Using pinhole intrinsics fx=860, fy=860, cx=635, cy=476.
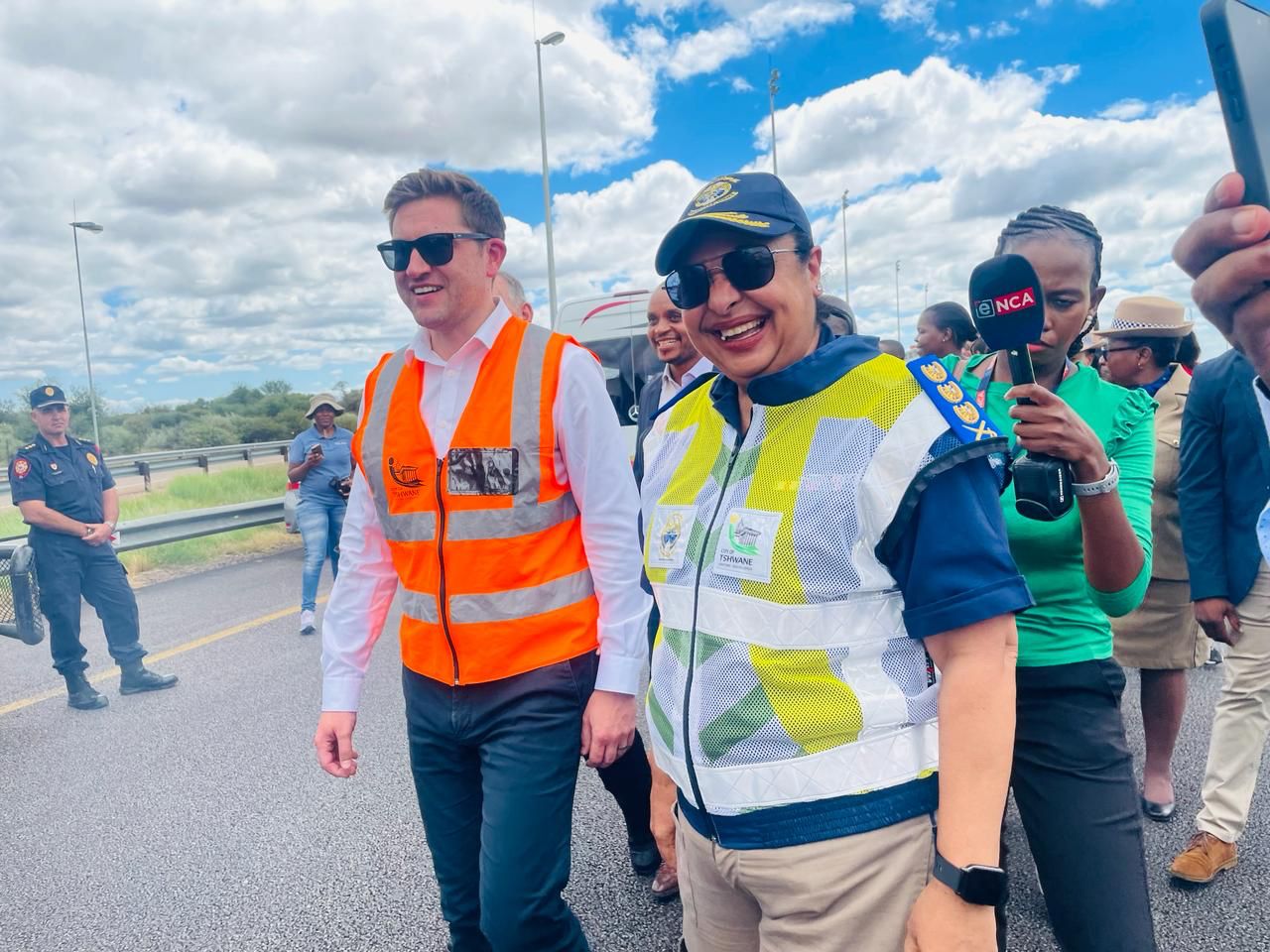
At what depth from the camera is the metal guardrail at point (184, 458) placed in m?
20.3

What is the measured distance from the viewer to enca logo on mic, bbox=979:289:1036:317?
55.4 inches

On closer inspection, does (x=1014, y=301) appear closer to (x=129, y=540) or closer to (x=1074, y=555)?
(x=1074, y=555)

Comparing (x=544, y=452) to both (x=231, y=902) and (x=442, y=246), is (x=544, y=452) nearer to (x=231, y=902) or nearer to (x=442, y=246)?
(x=442, y=246)

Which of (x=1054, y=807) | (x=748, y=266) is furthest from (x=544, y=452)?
(x=1054, y=807)

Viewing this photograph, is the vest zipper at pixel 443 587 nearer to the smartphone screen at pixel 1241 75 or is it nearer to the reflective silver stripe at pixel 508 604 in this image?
the reflective silver stripe at pixel 508 604

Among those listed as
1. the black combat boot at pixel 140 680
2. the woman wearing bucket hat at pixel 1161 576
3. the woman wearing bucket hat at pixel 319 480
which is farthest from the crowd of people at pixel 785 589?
the woman wearing bucket hat at pixel 319 480

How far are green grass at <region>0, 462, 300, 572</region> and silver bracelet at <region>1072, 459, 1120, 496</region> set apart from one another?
795 centimetres

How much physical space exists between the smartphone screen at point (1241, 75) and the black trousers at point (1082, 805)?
1.34m

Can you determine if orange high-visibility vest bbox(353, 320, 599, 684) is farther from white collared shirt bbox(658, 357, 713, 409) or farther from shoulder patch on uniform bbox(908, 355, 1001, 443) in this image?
white collared shirt bbox(658, 357, 713, 409)

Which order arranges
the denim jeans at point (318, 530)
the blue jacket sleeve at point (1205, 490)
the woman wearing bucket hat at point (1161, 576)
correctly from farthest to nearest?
the denim jeans at point (318, 530)
the woman wearing bucket hat at point (1161, 576)
the blue jacket sleeve at point (1205, 490)

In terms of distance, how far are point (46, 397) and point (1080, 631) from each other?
644cm

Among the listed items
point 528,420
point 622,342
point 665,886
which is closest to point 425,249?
point 528,420

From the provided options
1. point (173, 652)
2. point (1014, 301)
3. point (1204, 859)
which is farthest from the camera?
point (173, 652)

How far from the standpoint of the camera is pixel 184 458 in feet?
74.9
